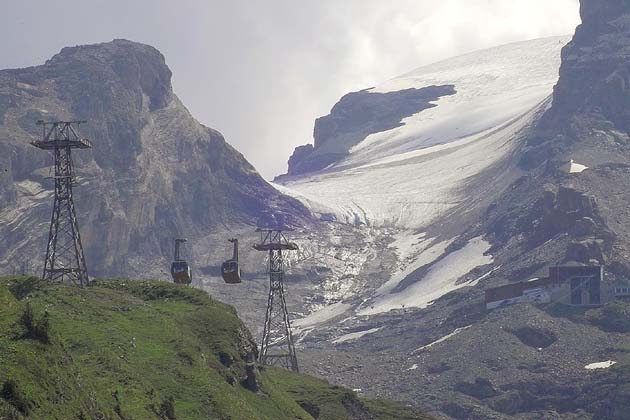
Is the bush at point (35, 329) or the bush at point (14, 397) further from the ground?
the bush at point (35, 329)

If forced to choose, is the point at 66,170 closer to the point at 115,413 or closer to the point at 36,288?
the point at 36,288

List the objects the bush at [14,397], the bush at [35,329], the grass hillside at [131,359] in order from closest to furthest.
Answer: the bush at [14,397] < the grass hillside at [131,359] < the bush at [35,329]

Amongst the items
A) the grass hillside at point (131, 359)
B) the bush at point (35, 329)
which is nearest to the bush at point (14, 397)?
the grass hillside at point (131, 359)

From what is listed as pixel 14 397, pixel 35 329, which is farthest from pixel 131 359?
pixel 14 397

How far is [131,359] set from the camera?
8412 cm

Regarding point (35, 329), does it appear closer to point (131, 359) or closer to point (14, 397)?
point (14, 397)

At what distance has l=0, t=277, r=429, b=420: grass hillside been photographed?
60.6 metres

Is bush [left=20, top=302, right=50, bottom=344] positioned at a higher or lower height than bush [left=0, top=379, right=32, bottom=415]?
higher

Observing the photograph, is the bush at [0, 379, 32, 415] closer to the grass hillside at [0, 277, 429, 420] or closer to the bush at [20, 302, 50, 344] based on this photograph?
the grass hillside at [0, 277, 429, 420]

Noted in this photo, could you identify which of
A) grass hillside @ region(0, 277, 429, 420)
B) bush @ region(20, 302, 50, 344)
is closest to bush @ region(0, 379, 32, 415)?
grass hillside @ region(0, 277, 429, 420)

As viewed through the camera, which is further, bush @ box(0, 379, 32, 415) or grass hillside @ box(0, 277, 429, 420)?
grass hillside @ box(0, 277, 429, 420)

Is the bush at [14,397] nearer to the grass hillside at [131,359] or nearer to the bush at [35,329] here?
the grass hillside at [131,359]

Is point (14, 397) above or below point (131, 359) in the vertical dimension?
above

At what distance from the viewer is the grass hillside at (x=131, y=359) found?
199 ft
